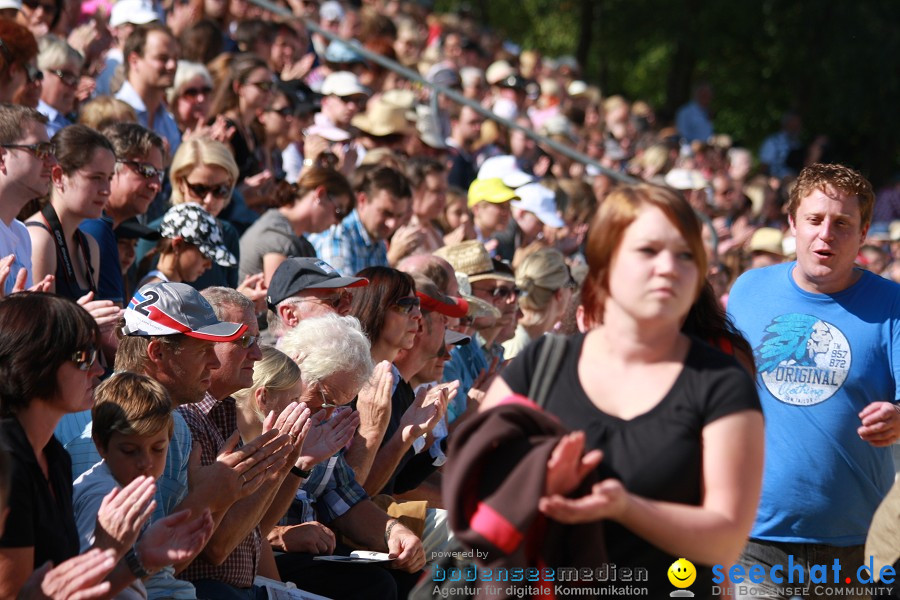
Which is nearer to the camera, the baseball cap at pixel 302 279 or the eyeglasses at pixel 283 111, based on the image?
the baseball cap at pixel 302 279

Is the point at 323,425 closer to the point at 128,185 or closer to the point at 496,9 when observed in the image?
the point at 128,185

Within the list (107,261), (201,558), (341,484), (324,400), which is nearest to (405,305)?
(324,400)

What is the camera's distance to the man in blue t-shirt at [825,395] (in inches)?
187

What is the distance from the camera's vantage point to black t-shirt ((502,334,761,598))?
299 cm

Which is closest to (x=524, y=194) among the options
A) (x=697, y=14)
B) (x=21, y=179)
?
(x=21, y=179)

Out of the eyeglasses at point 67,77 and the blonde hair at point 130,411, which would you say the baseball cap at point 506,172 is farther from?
the blonde hair at point 130,411

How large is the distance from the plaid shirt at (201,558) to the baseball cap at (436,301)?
1.66 metres

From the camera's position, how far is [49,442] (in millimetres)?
3771

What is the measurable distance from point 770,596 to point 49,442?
261 cm

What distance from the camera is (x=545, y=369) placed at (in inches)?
126

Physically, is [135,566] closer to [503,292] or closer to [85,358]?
[85,358]

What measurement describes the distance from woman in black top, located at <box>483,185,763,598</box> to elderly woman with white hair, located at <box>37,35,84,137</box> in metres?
5.78

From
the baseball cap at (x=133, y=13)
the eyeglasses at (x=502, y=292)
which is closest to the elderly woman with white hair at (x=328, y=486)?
the eyeglasses at (x=502, y=292)

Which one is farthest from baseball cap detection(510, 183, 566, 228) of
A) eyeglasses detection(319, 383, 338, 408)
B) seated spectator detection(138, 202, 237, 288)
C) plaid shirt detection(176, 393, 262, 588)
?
plaid shirt detection(176, 393, 262, 588)
